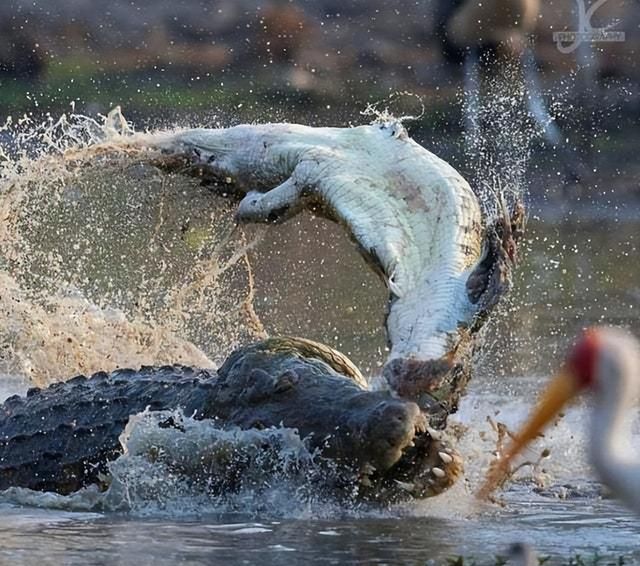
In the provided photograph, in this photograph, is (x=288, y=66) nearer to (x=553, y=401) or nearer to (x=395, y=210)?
(x=395, y=210)

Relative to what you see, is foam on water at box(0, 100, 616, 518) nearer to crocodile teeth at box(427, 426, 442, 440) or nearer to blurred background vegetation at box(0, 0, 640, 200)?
crocodile teeth at box(427, 426, 442, 440)

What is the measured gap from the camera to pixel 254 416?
8.61 m

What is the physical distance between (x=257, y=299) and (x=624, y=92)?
8674 mm

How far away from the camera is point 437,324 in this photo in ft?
27.9

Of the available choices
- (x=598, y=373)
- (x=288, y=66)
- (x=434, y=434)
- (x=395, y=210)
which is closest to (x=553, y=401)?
(x=598, y=373)

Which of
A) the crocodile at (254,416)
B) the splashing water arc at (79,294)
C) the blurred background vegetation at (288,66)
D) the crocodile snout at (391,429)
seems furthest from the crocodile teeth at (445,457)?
the blurred background vegetation at (288,66)

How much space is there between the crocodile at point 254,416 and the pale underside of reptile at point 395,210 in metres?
0.24

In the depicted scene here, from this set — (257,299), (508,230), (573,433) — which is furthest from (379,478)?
(257,299)

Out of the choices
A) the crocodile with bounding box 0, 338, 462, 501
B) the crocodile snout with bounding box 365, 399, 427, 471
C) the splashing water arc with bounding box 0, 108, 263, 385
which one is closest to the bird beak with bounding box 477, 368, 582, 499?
the crocodile snout with bounding box 365, 399, 427, 471

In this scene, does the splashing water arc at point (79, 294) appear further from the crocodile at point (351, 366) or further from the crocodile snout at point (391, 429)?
the crocodile snout at point (391, 429)

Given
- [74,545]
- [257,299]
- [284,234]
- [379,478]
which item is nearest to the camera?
[74,545]

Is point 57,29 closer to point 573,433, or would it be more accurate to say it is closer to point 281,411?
point 573,433

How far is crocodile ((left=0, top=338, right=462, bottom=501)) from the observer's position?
8250 millimetres

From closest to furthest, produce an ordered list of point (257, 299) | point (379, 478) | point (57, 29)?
point (379, 478), point (257, 299), point (57, 29)
